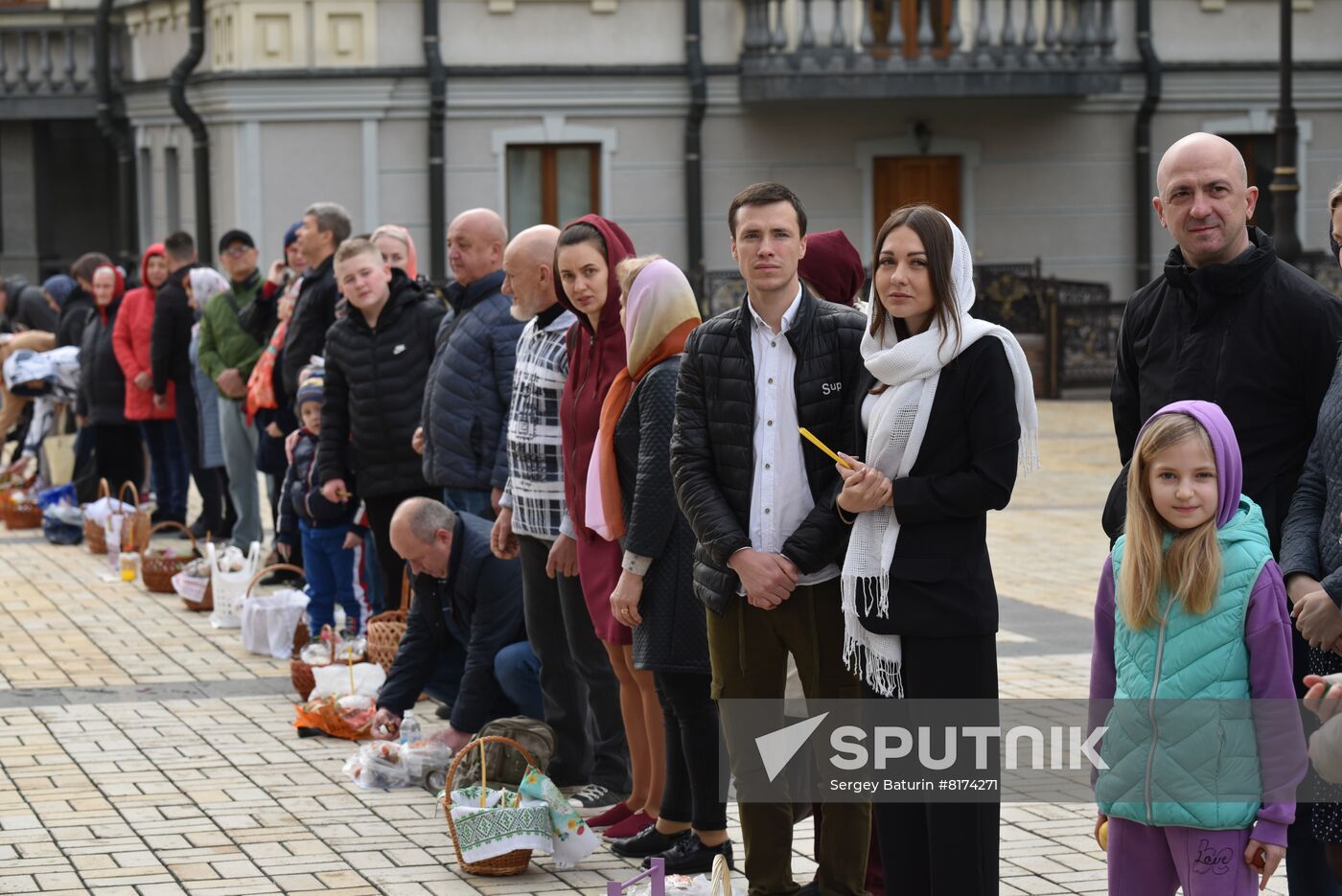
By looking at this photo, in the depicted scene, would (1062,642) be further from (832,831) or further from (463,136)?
(463,136)

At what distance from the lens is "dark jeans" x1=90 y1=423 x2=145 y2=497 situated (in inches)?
607

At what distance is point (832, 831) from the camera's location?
235 inches

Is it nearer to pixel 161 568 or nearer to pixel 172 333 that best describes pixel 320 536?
pixel 161 568

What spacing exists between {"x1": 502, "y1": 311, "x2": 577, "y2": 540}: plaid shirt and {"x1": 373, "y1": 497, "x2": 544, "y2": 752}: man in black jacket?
463 mm

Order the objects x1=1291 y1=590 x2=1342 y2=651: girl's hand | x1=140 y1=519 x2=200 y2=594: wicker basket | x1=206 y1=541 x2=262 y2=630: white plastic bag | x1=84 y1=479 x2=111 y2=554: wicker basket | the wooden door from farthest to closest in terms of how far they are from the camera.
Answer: the wooden door → x1=84 y1=479 x2=111 y2=554: wicker basket → x1=140 y1=519 x2=200 y2=594: wicker basket → x1=206 y1=541 x2=262 y2=630: white plastic bag → x1=1291 y1=590 x2=1342 y2=651: girl's hand

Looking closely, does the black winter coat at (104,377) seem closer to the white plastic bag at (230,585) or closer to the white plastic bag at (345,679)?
the white plastic bag at (230,585)

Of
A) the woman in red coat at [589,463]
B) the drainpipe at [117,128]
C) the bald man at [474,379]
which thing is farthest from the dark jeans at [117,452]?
the drainpipe at [117,128]

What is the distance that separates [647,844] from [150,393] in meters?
8.60

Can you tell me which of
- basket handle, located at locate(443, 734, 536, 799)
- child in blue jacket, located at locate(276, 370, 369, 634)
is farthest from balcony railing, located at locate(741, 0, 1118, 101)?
basket handle, located at locate(443, 734, 536, 799)

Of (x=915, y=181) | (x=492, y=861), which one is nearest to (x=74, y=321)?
(x=492, y=861)

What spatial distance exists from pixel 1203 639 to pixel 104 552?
10761mm

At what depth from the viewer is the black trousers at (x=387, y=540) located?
9.78 metres

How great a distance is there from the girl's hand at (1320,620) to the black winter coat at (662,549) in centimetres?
204

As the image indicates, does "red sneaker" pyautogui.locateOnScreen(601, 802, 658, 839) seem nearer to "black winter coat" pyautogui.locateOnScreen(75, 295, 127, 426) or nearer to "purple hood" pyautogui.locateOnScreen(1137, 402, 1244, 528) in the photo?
"purple hood" pyautogui.locateOnScreen(1137, 402, 1244, 528)
